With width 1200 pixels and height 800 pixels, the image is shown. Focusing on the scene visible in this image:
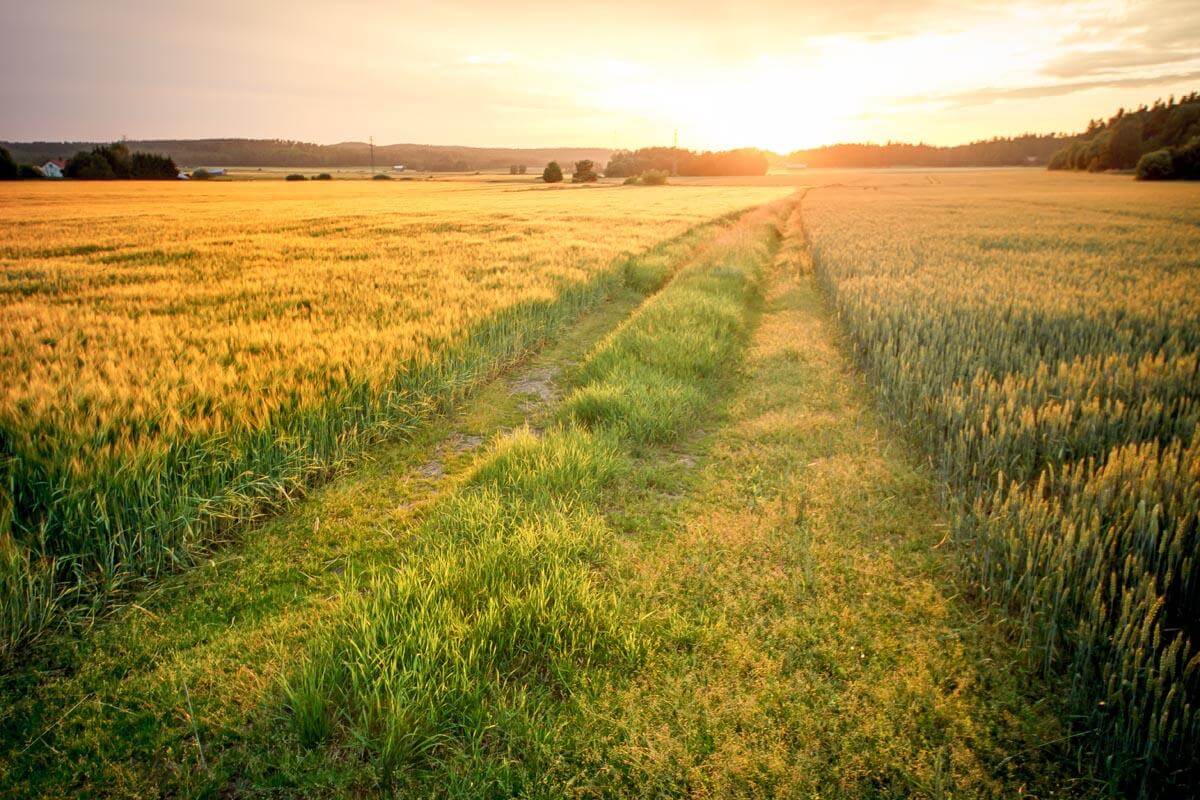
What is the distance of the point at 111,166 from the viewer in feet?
212

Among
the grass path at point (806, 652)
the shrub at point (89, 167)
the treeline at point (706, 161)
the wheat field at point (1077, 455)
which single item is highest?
the treeline at point (706, 161)

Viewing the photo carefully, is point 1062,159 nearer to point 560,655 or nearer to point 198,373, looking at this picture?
point 560,655

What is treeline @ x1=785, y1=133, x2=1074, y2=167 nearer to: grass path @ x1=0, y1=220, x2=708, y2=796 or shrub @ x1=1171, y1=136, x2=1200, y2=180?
shrub @ x1=1171, y1=136, x2=1200, y2=180

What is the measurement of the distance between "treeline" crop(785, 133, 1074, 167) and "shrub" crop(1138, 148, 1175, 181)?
298 feet

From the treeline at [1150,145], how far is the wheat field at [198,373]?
67.9m

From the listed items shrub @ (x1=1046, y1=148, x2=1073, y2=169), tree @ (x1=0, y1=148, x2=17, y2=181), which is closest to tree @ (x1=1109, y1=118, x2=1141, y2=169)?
shrub @ (x1=1046, y1=148, x2=1073, y2=169)

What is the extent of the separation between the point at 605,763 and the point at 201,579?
9.43 ft

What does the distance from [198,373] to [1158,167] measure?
76.7 m

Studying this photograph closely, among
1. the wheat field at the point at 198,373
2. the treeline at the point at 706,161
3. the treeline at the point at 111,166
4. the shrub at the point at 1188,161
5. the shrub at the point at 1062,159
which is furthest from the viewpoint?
the treeline at the point at 706,161

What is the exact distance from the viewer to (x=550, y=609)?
311cm

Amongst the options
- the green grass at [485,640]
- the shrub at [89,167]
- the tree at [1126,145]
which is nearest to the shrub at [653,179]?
the tree at [1126,145]

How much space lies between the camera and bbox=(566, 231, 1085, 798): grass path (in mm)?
2324

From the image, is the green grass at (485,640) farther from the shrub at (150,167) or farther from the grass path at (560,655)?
the shrub at (150,167)

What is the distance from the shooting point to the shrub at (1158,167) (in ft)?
167
